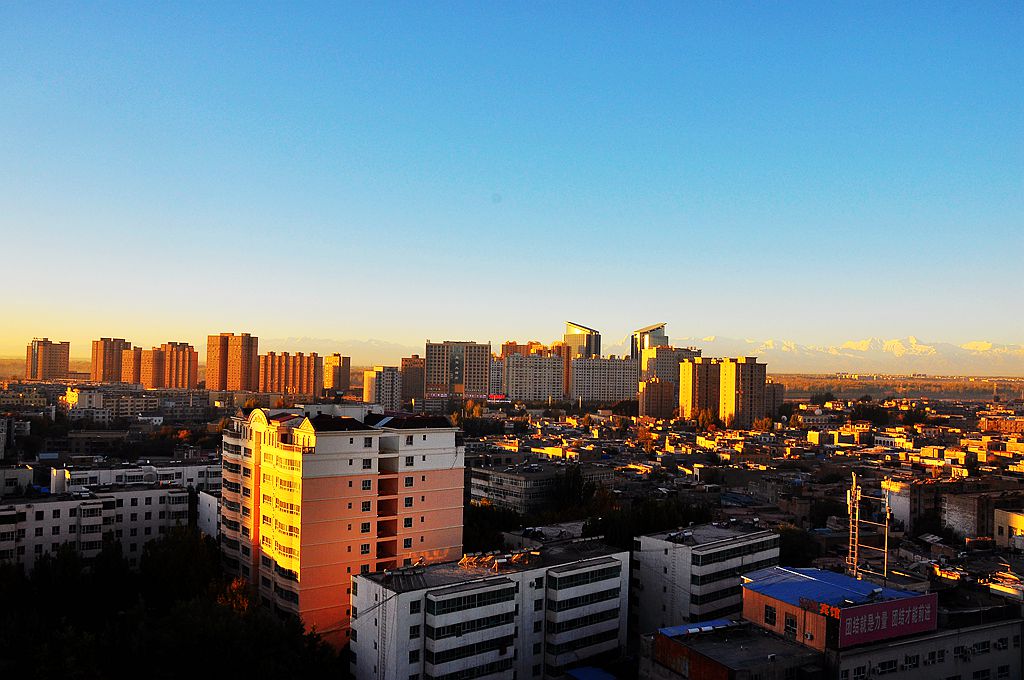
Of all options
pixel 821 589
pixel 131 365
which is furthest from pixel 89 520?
pixel 131 365

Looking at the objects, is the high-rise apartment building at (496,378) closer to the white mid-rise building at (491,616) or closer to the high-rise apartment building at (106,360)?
the high-rise apartment building at (106,360)

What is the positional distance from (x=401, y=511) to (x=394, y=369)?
36.6 metres

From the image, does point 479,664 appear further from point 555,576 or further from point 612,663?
point 612,663

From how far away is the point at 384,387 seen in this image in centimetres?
4338

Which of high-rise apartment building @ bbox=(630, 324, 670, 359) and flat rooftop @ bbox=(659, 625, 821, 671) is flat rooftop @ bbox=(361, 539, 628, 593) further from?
high-rise apartment building @ bbox=(630, 324, 670, 359)

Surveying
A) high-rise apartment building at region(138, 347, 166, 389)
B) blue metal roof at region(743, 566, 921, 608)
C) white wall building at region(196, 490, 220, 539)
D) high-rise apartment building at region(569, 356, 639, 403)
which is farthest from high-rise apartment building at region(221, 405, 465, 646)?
high-rise apartment building at region(138, 347, 166, 389)

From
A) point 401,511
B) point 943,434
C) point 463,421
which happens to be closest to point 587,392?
point 463,421

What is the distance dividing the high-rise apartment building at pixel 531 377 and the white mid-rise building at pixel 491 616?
1661 inches

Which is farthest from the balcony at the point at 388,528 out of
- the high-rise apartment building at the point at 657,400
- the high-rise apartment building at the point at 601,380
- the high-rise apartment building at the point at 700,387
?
the high-rise apartment building at the point at 601,380

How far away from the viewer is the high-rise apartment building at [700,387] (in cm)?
3812

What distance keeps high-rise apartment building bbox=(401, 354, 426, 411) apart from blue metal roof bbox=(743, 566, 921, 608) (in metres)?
40.4

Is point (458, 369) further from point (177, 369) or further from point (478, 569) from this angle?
point (478, 569)

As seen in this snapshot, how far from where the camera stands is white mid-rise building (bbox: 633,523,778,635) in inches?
304

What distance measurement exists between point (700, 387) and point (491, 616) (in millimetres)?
33777
